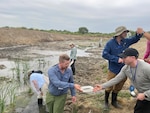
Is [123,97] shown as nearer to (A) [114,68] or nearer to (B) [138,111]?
(A) [114,68]

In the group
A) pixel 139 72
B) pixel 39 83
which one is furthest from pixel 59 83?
pixel 39 83

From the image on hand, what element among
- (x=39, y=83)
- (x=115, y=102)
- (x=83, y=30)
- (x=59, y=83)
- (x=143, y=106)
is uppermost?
(x=83, y=30)

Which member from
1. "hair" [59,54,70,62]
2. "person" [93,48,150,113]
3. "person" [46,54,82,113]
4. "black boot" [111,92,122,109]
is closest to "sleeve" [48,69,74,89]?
"person" [46,54,82,113]

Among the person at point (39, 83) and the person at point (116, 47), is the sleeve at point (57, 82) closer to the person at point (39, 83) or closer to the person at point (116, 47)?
the person at point (116, 47)

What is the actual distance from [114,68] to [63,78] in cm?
149

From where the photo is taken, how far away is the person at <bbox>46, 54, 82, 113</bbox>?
467 centimetres

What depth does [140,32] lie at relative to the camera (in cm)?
530

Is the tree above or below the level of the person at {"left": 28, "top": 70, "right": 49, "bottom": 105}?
above

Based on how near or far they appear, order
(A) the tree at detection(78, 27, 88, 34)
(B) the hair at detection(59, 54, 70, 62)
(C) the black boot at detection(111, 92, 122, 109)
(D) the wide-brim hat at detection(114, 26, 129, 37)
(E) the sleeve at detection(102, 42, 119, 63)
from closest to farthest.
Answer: (B) the hair at detection(59, 54, 70, 62) → (D) the wide-brim hat at detection(114, 26, 129, 37) → (E) the sleeve at detection(102, 42, 119, 63) → (C) the black boot at detection(111, 92, 122, 109) → (A) the tree at detection(78, 27, 88, 34)

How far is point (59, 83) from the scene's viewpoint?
4707 millimetres

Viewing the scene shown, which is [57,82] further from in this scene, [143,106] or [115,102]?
[115,102]

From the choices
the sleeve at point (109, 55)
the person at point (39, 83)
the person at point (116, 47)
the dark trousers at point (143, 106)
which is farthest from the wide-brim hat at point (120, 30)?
the person at point (39, 83)

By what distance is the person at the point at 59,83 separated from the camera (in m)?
4.67

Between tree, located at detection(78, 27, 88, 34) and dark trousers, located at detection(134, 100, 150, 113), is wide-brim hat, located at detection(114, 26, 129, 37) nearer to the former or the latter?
dark trousers, located at detection(134, 100, 150, 113)
